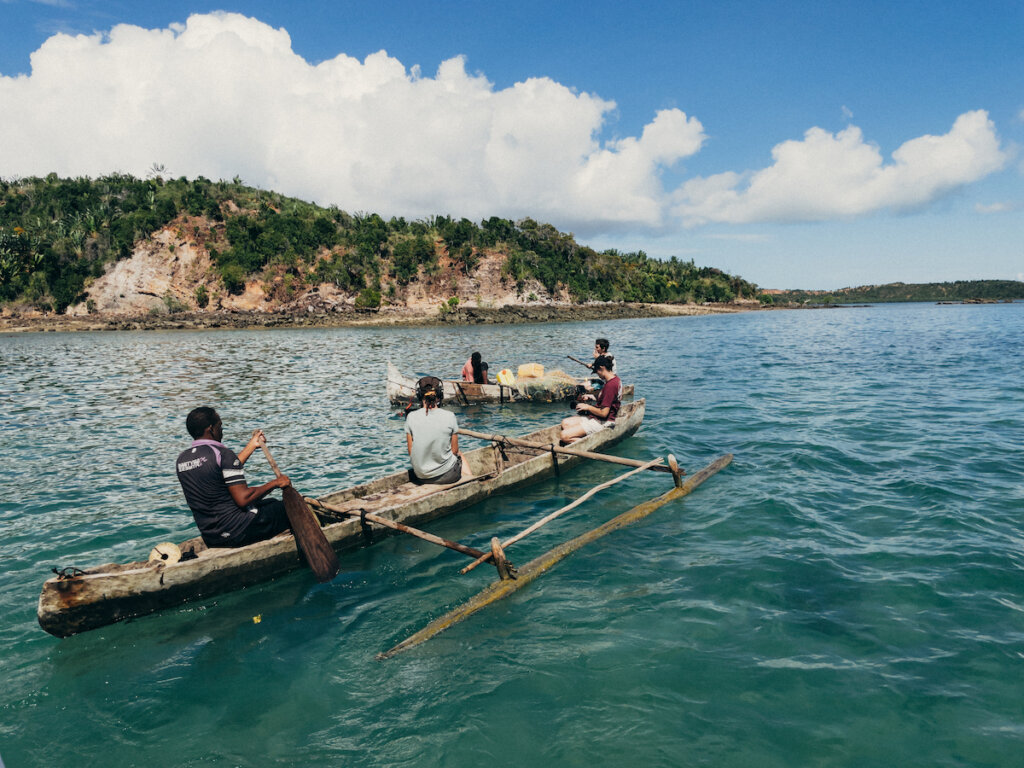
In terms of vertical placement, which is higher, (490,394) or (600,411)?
(600,411)

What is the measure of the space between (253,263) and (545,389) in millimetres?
70796

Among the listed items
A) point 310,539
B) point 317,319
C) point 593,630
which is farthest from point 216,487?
point 317,319

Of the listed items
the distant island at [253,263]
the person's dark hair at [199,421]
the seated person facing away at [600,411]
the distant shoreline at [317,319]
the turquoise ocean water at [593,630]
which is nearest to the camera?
the turquoise ocean water at [593,630]

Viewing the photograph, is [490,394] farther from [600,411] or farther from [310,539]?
[310,539]

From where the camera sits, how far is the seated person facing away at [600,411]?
12.4m

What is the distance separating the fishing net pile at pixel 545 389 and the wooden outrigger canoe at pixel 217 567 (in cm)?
894

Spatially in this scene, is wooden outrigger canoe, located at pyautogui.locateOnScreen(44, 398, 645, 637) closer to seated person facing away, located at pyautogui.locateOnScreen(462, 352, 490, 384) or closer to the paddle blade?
the paddle blade

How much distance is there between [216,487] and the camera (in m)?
6.61

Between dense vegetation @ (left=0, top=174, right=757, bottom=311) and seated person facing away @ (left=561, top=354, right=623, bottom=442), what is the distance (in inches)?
2725

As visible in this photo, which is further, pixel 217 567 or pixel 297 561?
pixel 297 561

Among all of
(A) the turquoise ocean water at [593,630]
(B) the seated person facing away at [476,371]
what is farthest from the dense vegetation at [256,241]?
(A) the turquoise ocean water at [593,630]

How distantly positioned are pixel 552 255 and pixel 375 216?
96.7 feet

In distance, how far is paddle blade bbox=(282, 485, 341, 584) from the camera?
698 centimetres

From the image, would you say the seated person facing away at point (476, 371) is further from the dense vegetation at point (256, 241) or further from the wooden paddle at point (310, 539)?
the dense vegetation at point (256, 241)
